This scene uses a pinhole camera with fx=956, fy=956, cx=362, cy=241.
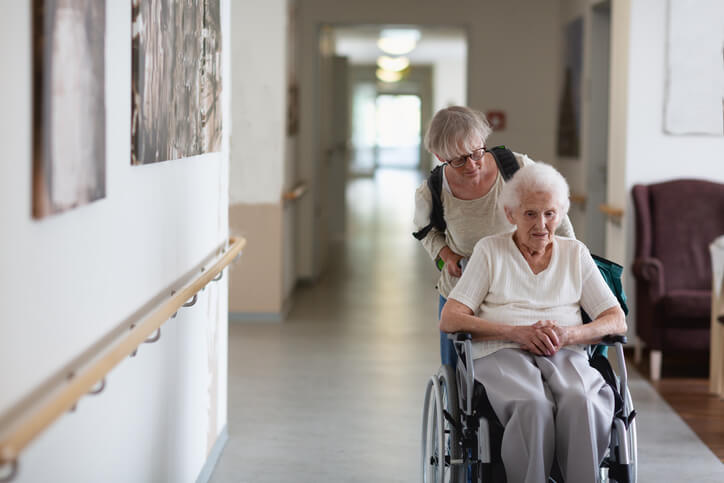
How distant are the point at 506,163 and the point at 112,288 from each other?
58.1 inches

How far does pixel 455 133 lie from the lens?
123 inches

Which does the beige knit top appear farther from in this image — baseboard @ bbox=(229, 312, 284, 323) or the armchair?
baseboard @ bbox=(229, 312, 284, 323)

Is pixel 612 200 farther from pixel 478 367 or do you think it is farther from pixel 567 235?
pixel 478 367

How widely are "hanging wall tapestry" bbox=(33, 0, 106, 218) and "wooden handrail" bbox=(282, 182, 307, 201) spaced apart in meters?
5.28

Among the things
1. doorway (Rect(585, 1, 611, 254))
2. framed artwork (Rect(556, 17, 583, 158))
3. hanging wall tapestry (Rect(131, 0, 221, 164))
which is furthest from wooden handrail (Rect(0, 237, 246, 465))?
framed artwork (Rect(556, 17, 583, 158))

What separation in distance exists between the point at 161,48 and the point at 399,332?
4424 millimetres

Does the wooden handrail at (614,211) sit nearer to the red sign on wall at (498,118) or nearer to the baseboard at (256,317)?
the baseboard at (256,317)

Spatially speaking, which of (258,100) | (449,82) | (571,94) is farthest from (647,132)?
(449,82)

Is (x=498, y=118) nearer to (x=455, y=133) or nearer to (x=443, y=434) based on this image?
(x=455, y=133)

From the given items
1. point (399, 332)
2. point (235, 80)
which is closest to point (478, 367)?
point (399, 332)

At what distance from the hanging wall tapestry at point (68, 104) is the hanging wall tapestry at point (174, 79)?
37 cm

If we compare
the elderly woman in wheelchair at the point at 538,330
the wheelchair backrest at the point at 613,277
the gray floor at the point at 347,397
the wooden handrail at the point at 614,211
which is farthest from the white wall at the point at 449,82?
the elderly woman in wheelchair at the point at 538,330

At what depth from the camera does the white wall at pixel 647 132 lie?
5.94 m

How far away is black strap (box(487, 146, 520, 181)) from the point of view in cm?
321
